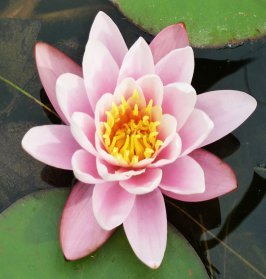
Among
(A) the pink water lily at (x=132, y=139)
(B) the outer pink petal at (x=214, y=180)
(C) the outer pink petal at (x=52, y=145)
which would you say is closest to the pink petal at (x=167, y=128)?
(A) the pink water lily at (x=132, y=139)

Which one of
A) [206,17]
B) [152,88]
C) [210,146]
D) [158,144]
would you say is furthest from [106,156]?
[206,17]

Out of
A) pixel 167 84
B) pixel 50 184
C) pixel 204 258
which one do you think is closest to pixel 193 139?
pixel 167 84

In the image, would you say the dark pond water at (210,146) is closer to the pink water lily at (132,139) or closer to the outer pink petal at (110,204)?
the pink water lily at (132,139)

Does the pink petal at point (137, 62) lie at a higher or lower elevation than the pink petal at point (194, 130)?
higher

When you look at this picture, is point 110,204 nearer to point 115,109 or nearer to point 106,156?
point 106,156

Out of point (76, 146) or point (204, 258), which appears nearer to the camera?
point (76, 146)

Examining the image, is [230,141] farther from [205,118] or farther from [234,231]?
[205,118]
